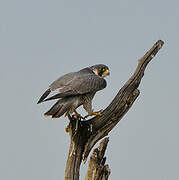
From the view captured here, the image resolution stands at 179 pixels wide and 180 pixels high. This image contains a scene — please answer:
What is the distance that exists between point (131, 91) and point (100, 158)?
1.51m

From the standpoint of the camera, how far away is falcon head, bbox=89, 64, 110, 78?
8.94m

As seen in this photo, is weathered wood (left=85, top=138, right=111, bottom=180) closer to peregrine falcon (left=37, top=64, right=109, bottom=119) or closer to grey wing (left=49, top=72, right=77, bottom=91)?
peregrine falcon (left=37, top=64, right=109, bottom=119)

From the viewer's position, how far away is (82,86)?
25.5ft

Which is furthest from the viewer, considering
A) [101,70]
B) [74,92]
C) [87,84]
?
[101,70]

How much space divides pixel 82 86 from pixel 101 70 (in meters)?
1.30

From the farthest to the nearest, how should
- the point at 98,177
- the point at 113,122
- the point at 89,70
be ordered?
the point at 89,70
the point at 113,122
the point at 98,177

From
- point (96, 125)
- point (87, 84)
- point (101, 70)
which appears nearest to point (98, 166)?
point (96, 125)

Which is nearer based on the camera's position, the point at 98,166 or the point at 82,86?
the point at 98,166

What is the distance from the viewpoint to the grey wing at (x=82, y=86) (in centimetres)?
748

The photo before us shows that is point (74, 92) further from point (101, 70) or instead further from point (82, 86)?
point (101, 70)

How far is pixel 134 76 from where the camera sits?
8117mm

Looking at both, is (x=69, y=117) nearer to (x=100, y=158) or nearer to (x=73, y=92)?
(x=73, y=92)

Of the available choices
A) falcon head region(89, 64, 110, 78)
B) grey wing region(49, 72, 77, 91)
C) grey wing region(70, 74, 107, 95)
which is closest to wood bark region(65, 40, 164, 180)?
grey wing region(70, 74, 107, 95)

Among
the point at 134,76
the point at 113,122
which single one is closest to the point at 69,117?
the point at 113,122
